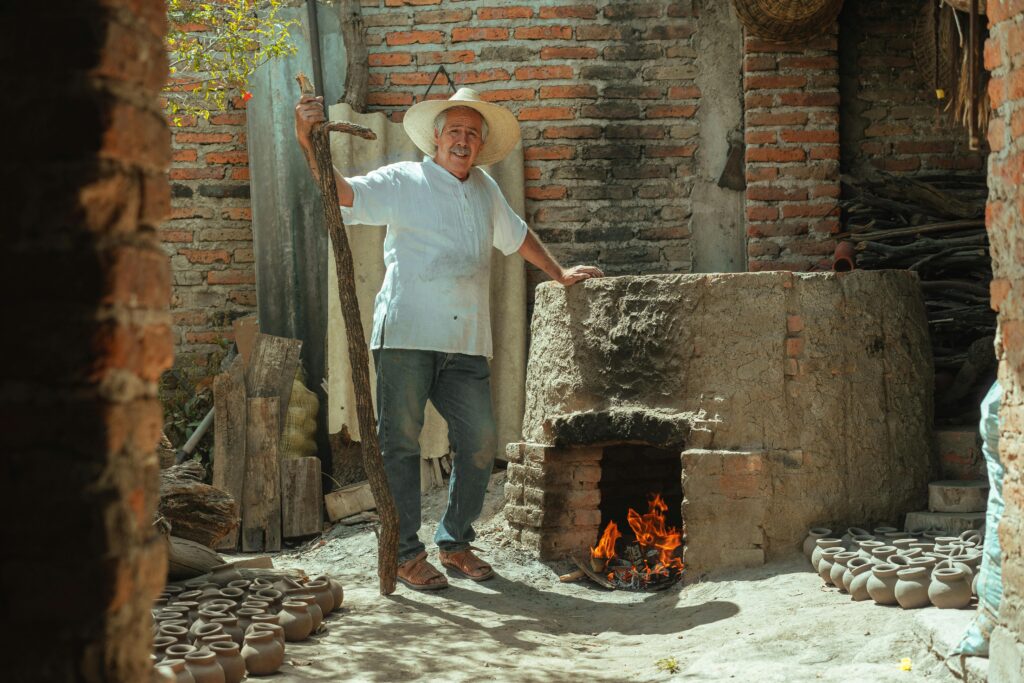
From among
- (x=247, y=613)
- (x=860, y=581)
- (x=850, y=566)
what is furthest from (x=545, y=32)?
(x=247, y=613)

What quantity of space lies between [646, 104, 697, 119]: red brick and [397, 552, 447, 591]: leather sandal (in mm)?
3277

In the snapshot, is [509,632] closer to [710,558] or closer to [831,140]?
[710,558]

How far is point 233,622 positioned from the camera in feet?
13.3

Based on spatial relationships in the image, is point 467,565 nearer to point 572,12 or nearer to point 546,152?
point 546,152

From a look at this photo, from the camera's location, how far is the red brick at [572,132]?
6.94 meters

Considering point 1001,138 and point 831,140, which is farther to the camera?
point 831,140

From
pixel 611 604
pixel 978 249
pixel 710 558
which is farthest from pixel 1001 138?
pixel 978 249

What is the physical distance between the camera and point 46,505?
5.61 feet

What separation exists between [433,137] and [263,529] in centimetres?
254

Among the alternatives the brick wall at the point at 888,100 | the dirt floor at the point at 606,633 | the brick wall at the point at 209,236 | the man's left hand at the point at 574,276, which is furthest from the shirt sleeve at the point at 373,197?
the brick wall at the point at 888,100

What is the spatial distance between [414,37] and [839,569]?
167 inches

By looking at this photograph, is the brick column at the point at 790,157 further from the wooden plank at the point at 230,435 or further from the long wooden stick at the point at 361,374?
the wooden plank at the point at 230,435

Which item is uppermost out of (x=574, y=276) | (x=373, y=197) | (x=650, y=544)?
(x=373, y=197)

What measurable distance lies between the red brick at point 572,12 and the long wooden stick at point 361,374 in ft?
8.14
